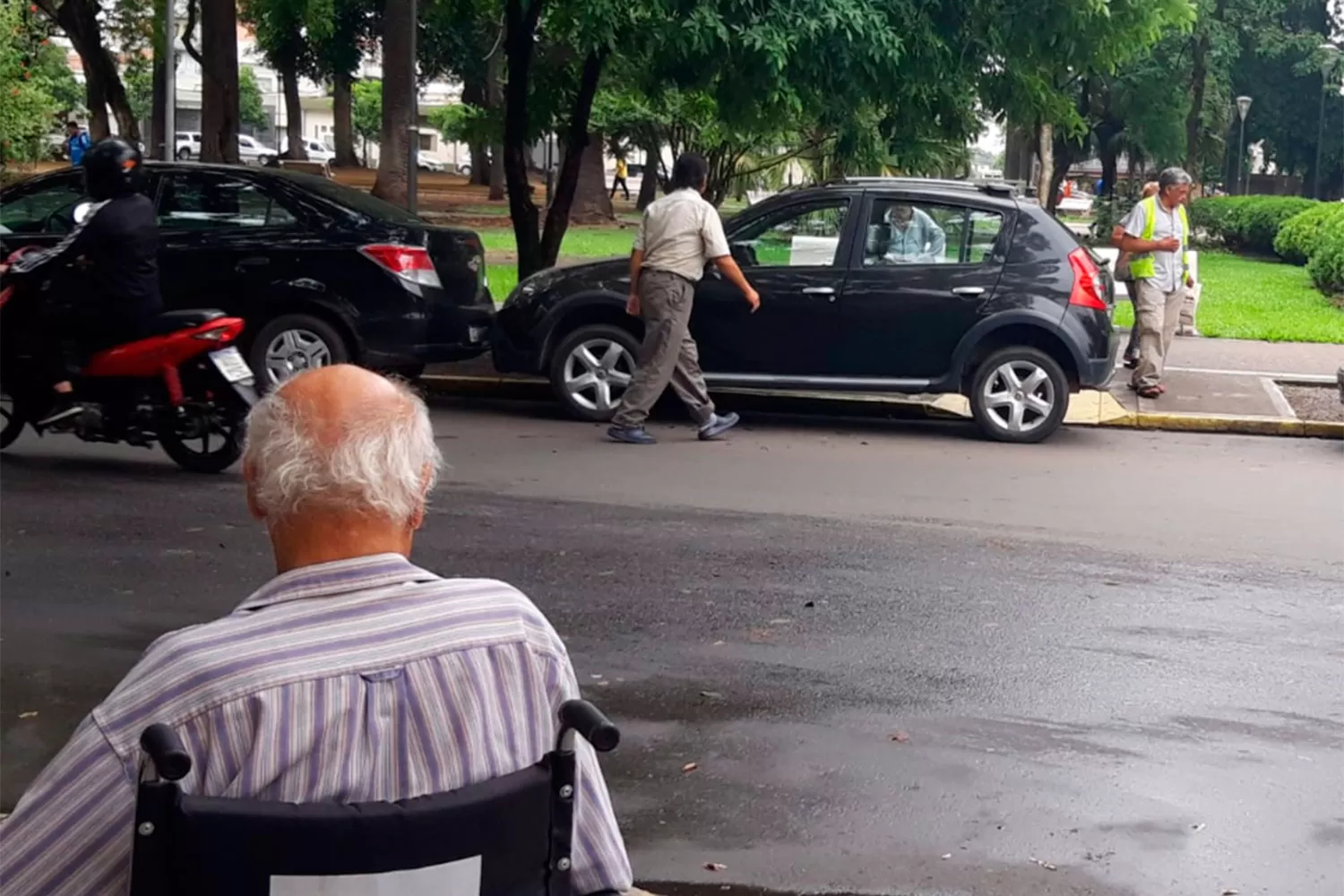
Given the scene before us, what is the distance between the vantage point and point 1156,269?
43.5 feet

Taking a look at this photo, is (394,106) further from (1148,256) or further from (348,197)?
(1148,256)

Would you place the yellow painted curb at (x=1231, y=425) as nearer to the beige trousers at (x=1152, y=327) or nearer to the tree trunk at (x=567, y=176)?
the beige trousers at (x=1152, y=327)

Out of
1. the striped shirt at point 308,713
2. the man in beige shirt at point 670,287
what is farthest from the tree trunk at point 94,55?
the striped shirt at point 308,713

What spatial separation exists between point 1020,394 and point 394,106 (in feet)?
63.5

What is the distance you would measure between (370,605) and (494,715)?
0.21 metres

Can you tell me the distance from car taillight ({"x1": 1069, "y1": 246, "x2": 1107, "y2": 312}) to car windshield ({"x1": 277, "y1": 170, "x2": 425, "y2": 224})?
176 inches

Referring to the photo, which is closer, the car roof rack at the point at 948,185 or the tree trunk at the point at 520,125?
the car roof rack at the point at 948,185

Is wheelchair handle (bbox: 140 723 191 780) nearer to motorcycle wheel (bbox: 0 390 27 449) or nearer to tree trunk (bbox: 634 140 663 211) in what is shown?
motorcycle wheel (bbox: 0 390 27 449)

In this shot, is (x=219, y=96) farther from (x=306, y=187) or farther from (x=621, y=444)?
(x=621, y=444)

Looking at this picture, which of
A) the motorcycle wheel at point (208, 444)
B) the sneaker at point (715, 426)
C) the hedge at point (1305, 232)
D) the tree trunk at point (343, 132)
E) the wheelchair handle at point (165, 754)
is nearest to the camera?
→ the wheelchair handle at point (165, 754)

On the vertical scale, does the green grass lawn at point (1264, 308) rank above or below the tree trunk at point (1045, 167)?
below

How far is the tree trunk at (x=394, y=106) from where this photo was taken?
26672 millimetres

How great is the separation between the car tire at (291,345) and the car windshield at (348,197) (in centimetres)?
81

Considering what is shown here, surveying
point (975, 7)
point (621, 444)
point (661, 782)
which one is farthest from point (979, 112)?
point (661, 782)
